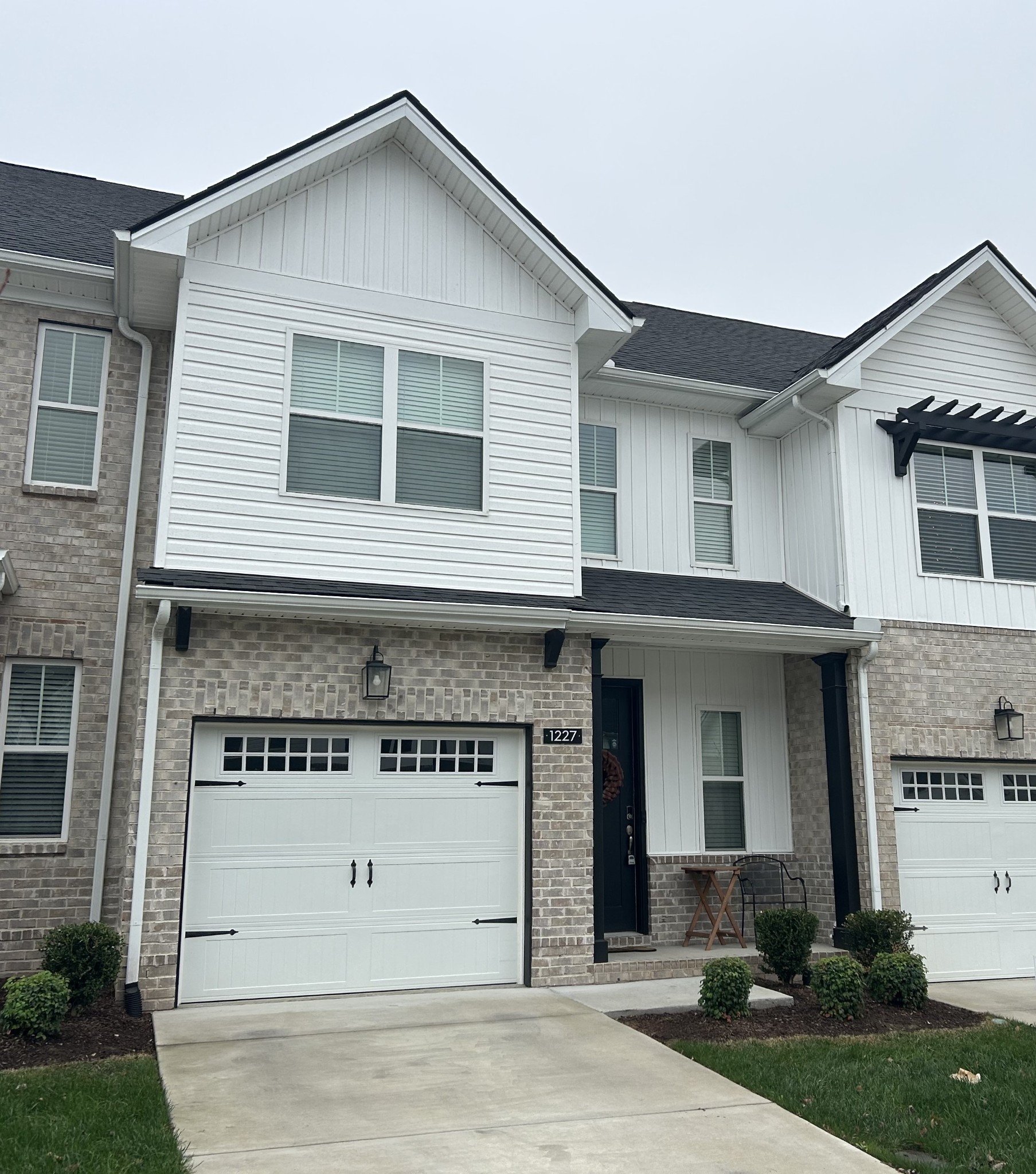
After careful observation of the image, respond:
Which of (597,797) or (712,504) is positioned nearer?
(597,797)

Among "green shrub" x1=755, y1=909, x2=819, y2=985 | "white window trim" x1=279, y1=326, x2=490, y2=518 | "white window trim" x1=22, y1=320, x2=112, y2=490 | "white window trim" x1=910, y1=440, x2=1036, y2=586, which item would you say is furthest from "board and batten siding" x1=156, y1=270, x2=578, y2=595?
"white window trim" x1=910, y1=440, x2=1036, y2=586

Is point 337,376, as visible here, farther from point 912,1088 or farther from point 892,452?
point 912,1088

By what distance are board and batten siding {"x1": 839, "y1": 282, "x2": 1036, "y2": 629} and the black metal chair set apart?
2.95m

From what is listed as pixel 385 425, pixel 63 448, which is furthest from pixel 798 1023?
pixel 63 448

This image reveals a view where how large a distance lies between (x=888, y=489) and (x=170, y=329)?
7.84 metres

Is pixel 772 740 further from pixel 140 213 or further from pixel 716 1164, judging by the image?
pixel 140 213

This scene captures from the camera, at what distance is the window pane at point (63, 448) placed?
33.1ft

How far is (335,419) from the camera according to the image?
980 cm

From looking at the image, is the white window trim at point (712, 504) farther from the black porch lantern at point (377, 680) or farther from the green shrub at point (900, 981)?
the green shrub at point (900, 981)

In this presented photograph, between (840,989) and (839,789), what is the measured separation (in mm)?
2845

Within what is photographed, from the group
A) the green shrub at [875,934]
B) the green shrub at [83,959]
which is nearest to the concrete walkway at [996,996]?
the green shrub at [875,934]

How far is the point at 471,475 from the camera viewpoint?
33.6 feet

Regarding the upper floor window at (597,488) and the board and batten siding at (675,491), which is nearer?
the upper floor window at (597,488)

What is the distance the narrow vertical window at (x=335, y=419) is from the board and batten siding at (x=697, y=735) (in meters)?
3.45
